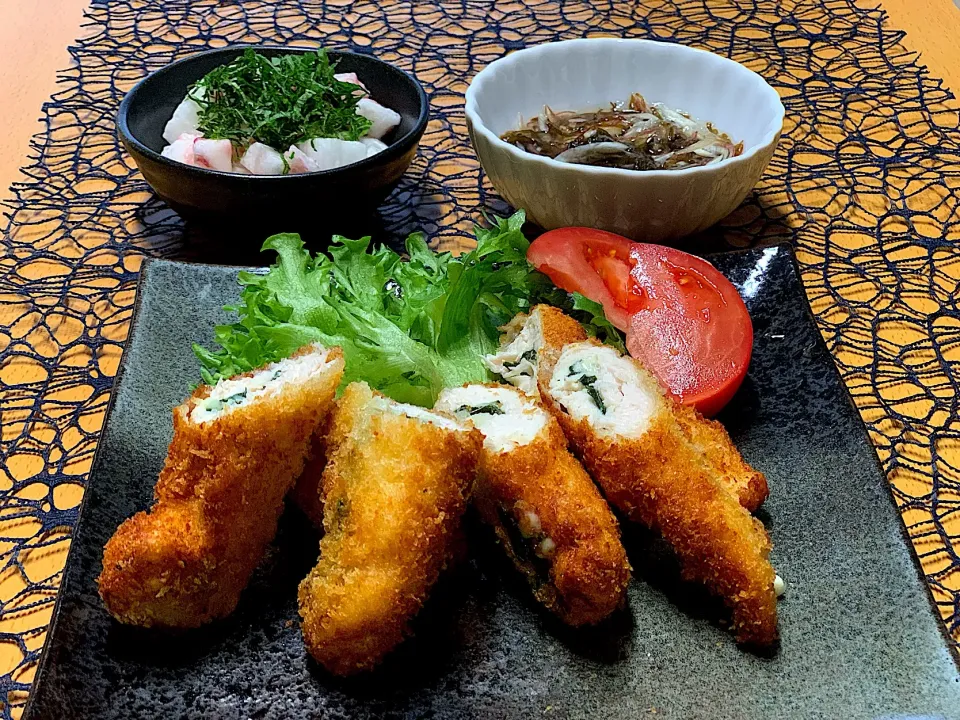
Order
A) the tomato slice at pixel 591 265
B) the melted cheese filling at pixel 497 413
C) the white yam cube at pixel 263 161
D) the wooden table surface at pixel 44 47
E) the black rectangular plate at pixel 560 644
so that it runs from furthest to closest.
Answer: the wooden table surface at pixel 44 47, the white yam cube at pixel 263 161, the tomato slice at pixel 591 265, the melted cheese filling at pixel 497 413, the black rectangular plate at pixel 560 644

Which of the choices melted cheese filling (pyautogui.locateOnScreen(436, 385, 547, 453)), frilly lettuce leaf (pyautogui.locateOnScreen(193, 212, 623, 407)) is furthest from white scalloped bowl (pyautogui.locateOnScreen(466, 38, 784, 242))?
melted cheese filling (pyautogui.locateOnScreen(436, 385, 547, 453))

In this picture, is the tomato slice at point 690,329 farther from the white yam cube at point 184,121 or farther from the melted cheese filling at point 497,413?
the white yam cube at point 184,121

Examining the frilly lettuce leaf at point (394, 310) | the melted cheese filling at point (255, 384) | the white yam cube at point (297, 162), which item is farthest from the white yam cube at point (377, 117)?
the melted cheese filling at point (255, 384)

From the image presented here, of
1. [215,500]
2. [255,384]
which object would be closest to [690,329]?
[255,384]

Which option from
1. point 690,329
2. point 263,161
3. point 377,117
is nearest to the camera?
point 690,329

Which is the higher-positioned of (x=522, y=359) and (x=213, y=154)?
(x=213, y=154)

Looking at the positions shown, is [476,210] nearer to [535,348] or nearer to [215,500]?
[535,348]

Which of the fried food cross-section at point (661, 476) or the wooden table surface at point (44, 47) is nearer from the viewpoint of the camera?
the fried food cross-section at point (661, 476)
